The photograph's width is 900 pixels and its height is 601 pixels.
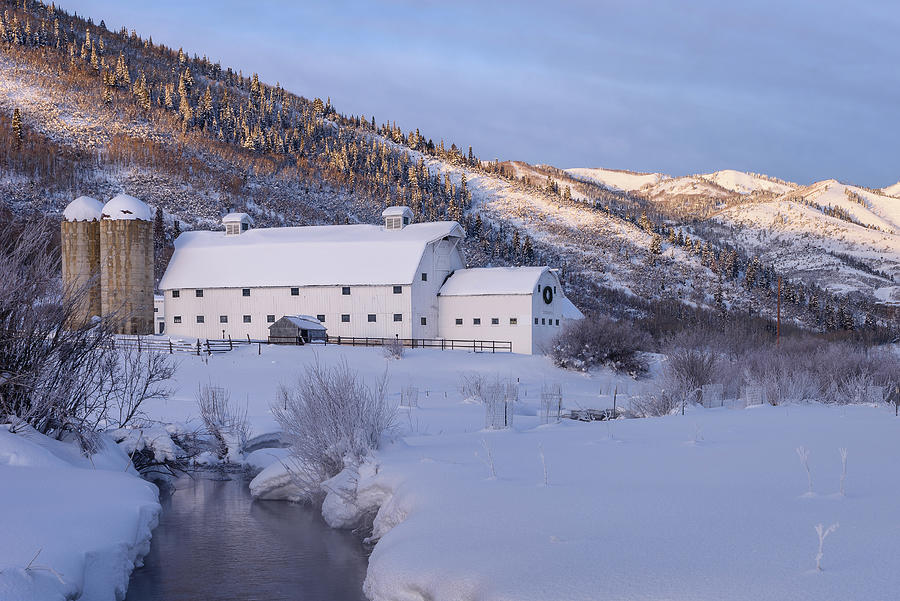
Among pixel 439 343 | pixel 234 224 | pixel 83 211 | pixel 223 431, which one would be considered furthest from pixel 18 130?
pixel 223 431

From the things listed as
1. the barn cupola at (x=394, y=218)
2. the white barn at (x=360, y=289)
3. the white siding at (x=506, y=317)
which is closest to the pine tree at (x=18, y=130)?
the white barn at (x=360, y=289)

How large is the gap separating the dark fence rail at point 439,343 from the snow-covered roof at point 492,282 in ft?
9.35

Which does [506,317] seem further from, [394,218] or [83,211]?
[83,211]

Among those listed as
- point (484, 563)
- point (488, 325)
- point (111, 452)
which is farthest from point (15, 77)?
point (484, 563)

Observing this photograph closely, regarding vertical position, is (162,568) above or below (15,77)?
below

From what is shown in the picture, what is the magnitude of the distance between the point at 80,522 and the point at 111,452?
241 inches

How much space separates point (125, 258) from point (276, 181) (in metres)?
88.2

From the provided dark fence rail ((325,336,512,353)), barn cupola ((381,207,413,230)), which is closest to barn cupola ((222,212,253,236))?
barn cupola ((381,207,413,230))

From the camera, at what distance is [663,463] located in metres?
11.1

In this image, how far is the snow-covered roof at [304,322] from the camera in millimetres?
41481

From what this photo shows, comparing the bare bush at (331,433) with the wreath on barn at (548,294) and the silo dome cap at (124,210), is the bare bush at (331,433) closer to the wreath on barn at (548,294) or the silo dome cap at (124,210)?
the wreath on barn at (548,294)

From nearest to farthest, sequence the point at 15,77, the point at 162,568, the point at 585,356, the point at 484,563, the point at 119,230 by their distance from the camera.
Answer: the point at 484,563
the point at 162,568
the point at 585,356
the point at 119,230
the point at 15,77

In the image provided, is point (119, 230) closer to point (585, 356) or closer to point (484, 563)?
point (585, 356)

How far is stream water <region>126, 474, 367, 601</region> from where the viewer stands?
966cm
